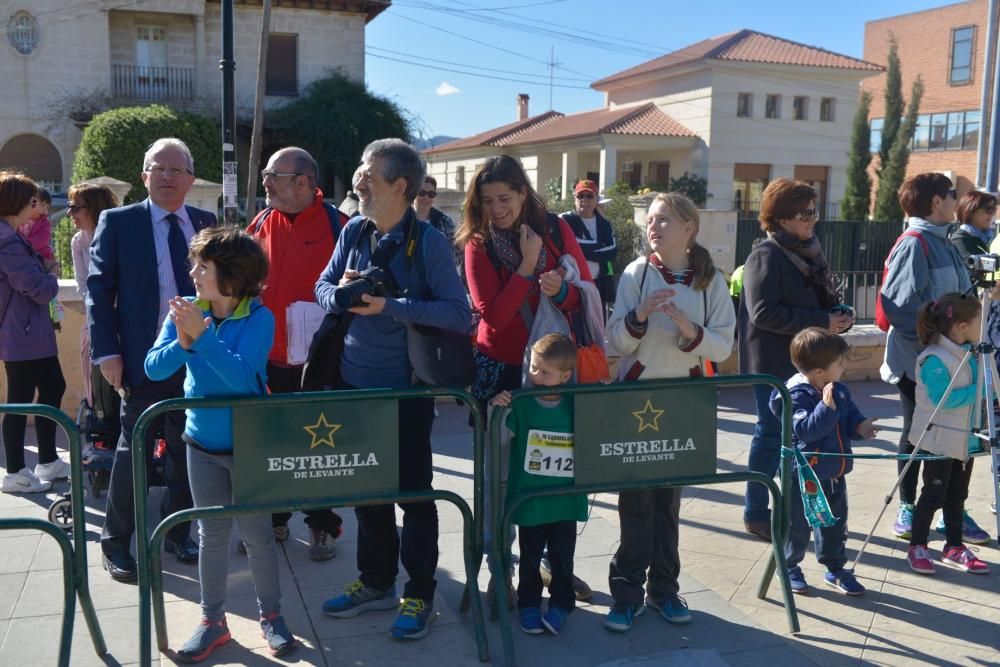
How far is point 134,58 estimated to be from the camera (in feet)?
86.3

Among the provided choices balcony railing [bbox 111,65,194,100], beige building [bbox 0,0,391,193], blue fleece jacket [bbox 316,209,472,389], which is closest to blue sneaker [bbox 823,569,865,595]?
blue fleece jacket [bbox 316,209,472,389]

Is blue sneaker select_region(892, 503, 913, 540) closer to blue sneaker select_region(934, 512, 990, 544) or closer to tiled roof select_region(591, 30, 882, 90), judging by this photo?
blue sneaker select_region(934, 512, 990, 544)

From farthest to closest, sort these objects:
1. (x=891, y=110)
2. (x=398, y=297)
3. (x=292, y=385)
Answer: (x=891, y=110), (x=292, y=385), (x=398, y=297)

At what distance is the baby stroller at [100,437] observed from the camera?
4.59 m

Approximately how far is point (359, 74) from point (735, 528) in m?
24.9

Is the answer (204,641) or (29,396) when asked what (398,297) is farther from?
(29,396)

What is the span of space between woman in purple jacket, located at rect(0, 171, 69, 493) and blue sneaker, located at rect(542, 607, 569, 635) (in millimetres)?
3277

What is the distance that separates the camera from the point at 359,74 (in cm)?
2745

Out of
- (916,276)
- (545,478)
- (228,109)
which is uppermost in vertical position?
(228,109)

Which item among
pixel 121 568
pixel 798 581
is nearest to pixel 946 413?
pixel 798 581

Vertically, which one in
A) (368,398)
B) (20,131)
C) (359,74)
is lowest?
(368,398)

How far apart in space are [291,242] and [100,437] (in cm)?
171

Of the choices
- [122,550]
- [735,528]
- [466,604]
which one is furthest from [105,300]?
[735,528]

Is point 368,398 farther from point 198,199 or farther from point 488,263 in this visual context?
point 198,199
